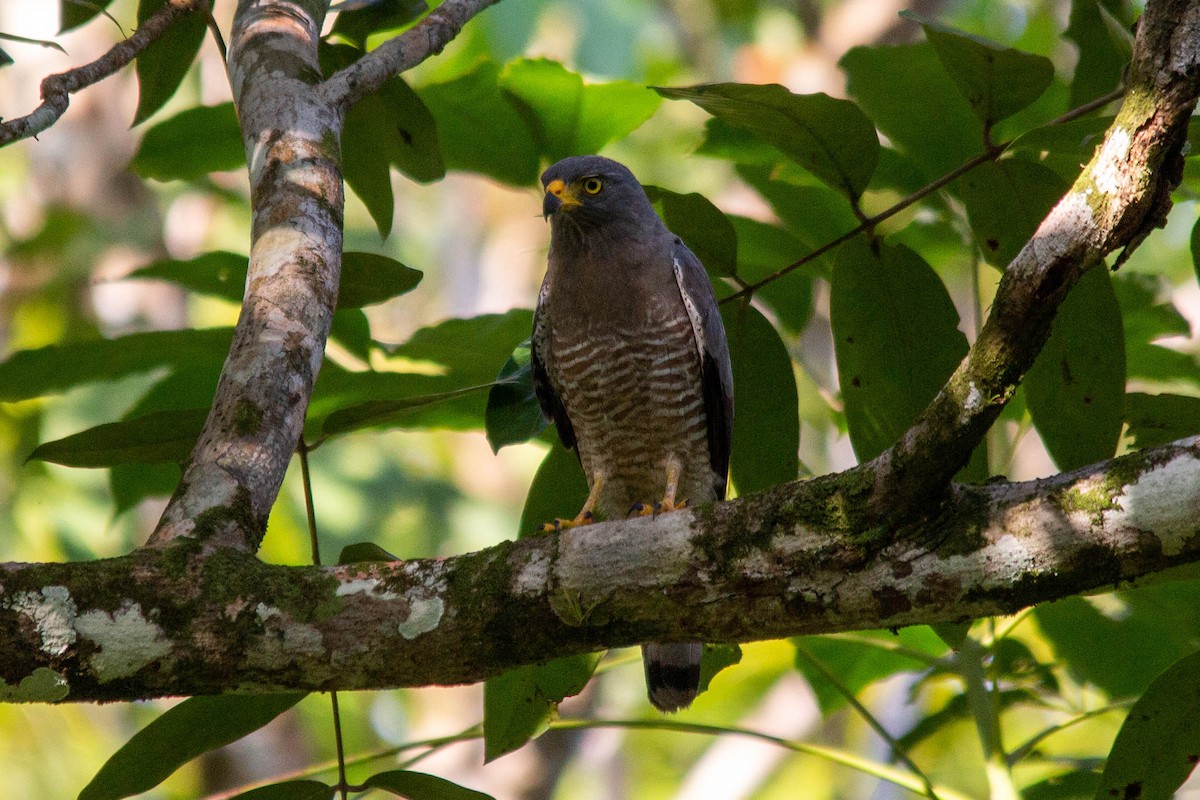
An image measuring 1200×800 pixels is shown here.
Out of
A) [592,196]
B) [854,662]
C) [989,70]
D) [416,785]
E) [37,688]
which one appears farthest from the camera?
[592,196]

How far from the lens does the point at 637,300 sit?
4.05 meters

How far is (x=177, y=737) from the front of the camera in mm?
2645

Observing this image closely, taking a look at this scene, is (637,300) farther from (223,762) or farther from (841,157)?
(223,762)

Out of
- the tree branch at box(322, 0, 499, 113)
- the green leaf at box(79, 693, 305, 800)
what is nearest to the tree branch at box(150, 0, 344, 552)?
the tree branch at box(322, 0, 499, 113)

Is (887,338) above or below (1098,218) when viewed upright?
above

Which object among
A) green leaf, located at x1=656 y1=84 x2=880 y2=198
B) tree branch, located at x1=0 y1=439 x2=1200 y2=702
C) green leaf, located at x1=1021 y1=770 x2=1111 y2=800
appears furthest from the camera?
green leaf, located at x1=1021 y1=770 x2=1111 y2=800

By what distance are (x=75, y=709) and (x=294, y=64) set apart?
665 cm

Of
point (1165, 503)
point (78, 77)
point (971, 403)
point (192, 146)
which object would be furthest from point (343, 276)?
point (1165, 503)

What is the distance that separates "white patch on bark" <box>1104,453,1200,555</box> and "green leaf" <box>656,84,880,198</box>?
1184 mm

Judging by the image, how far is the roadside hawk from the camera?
3982 mm

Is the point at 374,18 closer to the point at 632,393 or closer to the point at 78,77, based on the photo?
the point at 78,77

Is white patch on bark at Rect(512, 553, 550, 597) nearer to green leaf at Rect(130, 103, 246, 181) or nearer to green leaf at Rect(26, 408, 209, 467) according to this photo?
green leaf at Rect(26, 408, 209, 467)

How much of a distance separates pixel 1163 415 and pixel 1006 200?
69cm

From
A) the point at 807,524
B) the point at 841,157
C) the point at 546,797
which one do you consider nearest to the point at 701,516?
the point at 807,524
